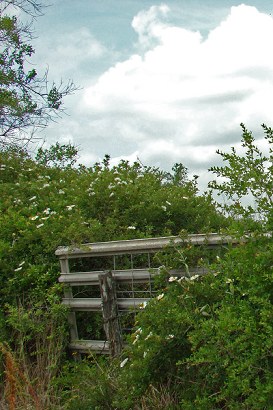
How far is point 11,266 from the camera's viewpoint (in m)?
7.17

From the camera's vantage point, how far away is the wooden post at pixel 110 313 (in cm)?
586

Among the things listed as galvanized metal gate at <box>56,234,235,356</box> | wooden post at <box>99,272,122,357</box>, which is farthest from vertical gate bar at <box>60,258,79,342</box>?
wooden post at <box>99,272,122,357</box>

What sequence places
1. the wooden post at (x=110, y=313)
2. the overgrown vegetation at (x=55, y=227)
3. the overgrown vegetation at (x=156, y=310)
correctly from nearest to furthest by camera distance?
the overgrown vegetation at (x=156, y=310) < the wooden post at (x=110, y=313) < the overgrown vegetation at (x=55, y=227)

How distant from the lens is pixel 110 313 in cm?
588

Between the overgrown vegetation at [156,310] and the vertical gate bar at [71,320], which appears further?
the vertical gate bar at [71,320]

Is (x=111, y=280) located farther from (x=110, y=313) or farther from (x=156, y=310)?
(x=156, y=310)

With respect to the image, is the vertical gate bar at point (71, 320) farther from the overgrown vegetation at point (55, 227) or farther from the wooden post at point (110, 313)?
the wooden post at point (110, 313)

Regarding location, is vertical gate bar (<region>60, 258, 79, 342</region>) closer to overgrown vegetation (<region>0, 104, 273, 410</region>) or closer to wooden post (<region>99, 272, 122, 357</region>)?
overgrown vegetation (<region>0, 104, 273, 410</region>)

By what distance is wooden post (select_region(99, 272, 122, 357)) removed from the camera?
19.2ft

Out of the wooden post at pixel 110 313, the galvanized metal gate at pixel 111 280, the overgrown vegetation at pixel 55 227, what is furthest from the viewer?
the overgrown vegetation at pixel 55 227

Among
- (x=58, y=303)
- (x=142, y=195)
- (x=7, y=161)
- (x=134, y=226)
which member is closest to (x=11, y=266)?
(x=58, y=303)

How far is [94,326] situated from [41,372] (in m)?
0.80

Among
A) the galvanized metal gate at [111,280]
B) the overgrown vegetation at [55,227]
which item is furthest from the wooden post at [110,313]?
the overgrown vegetation at [55,227]

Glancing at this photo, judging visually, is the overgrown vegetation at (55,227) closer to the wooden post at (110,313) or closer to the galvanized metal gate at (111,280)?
the galvanized metal gate at (111,280)
